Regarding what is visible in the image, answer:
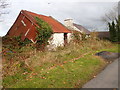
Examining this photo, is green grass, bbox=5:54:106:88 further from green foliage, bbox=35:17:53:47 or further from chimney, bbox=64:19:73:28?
chimney, bbox=64:19:73:28

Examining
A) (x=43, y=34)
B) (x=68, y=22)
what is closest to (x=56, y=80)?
(x=43, y=34)

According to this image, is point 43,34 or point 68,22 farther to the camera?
point 68,22

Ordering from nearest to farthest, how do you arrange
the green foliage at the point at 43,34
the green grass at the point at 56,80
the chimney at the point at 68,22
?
the green grass at the point at 56,80 → the green foliage at the point at 43,34 → the chimney at the point at 68,22

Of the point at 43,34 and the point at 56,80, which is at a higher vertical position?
the point at 43,34

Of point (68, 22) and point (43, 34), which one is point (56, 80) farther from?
point (68, 22)

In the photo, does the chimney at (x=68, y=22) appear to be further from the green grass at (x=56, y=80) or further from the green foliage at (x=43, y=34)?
the green grass at (x=56, y=80)

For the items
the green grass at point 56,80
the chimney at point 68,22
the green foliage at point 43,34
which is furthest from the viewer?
the chimney at point 68,22

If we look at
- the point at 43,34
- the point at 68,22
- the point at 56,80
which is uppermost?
the point at 68,22

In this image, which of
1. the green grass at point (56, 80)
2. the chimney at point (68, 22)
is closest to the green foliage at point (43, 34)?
the green grass at point (56, 80)

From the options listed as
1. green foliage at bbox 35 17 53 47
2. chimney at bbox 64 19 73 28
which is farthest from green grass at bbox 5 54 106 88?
chimney at bbox 64 19 73 28

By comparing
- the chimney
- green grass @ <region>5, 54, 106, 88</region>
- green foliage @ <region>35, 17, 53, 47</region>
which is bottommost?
green grass @ <region>5, 54, 106, 88</region>

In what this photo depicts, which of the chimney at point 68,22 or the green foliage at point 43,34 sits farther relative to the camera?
the chimney at point 68,22

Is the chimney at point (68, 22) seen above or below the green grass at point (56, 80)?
above

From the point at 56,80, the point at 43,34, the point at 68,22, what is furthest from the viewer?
the point at 68,22
